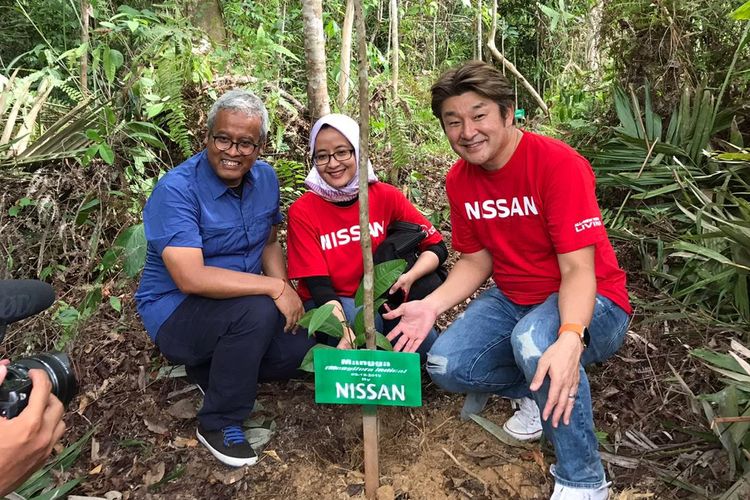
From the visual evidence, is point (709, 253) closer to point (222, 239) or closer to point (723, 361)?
point (723, 361)

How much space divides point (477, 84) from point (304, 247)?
0.98 m

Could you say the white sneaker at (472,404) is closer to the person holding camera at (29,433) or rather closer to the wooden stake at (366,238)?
the wooden stake at (366,238)

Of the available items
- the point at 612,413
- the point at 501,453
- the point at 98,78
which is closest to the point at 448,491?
the point at 501,453

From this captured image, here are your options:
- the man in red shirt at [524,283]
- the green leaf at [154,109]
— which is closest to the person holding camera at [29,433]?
the man in red shirt at [524,283]

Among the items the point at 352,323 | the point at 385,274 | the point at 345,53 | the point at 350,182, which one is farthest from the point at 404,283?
the point at 345,53

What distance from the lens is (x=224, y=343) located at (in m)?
2.29

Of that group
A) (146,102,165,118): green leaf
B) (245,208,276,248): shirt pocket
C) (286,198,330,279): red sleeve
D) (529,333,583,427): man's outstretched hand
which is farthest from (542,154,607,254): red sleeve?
(146,102,165,118): green leaf

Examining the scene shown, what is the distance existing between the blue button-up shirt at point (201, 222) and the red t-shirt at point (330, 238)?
152 millimetres

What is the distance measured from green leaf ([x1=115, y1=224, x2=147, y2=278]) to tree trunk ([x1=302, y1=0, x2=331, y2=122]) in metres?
1.52

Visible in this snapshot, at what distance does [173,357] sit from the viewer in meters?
2.41

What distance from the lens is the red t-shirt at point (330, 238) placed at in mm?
2480

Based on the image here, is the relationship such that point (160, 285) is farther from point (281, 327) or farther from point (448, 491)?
point (448, 491)

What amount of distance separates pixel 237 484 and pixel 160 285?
0.85 meters

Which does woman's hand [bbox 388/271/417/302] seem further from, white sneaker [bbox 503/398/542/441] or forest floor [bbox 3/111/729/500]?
white sneaker [bbox 503/398/542/441]
